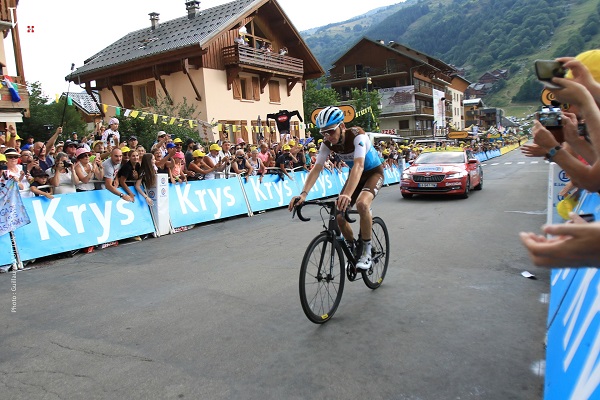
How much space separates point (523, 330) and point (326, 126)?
276 centimetres

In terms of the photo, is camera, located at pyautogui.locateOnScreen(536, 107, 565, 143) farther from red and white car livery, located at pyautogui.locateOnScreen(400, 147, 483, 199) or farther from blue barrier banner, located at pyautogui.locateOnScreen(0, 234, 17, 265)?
red and white car livery, located at pyautogui.locateOnScreen(400, 147, 483, 199)

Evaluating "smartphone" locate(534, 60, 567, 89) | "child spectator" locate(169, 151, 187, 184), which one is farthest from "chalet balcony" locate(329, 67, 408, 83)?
"smartphone" locate(534, 60, 567, 89)

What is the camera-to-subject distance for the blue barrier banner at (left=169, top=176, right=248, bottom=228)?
10.2 metres

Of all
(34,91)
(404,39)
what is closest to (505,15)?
(404,39)

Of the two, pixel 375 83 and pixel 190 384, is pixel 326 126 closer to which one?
pixel 190 384

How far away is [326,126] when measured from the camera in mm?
4676

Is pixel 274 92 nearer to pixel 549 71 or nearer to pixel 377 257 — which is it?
pixel 377 257

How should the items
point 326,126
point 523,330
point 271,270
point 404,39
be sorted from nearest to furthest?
point 523,330
point 326,126
point 271,270
point 404,39

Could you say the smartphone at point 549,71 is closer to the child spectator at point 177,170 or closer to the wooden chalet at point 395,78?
the child spectator at point 177,170

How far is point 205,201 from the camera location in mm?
10977

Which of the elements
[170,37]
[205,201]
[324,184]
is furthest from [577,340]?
[170,37]

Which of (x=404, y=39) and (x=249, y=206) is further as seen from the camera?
(x=404, y=39)

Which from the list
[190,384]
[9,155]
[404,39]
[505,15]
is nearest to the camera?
[190,384]

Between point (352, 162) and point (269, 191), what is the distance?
819 cm
